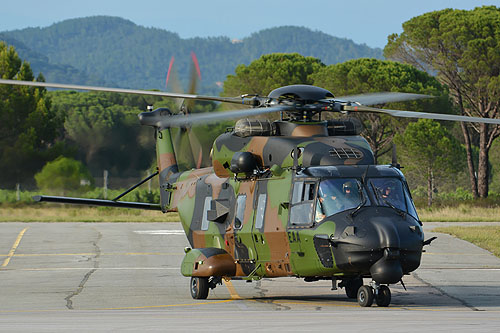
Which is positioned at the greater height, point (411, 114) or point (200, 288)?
point (411, 114)

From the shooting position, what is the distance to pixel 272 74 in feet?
189

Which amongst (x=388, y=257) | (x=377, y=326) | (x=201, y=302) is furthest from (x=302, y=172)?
(x=377, y=326)

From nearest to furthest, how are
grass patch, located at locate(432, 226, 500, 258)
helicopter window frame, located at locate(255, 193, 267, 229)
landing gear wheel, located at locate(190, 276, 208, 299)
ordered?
helicopter window frame, located at locate(255, 193, 267, 229) < landing gear wheel, located at locate(190, 276, 208, 299) < grass patch, located at locate(432, 226, 500, 258)

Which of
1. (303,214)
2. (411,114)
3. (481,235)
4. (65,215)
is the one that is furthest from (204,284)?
(65,215)

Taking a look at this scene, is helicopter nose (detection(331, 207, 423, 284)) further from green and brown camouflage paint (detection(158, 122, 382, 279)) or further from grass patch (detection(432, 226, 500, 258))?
grass patch (detection(432, 226, 500, 258))

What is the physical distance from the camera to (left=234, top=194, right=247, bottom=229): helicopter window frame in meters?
15.8

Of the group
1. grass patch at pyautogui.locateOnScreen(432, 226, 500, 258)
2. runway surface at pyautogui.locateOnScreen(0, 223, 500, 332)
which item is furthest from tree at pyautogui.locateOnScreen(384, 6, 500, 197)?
runway surface at pyautogui.locateOnScreen(0, 223, 500, 332)

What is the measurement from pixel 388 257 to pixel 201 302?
4.46 meters

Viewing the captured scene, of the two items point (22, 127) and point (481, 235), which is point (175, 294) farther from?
point (22, 127)

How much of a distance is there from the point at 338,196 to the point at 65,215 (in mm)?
34543

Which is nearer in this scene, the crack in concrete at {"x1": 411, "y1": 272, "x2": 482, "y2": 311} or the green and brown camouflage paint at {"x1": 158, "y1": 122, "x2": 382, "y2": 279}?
the green and brown camouflage paint at {"x1": 158, "y1": 122, "x2": 382, "y2": 279}

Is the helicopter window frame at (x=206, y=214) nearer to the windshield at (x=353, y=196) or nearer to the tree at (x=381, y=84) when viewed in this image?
the windshield at (x=353, y=196)

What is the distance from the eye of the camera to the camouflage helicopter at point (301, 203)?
43.5ft

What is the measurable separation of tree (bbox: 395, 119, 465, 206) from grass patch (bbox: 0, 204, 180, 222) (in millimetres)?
15117
